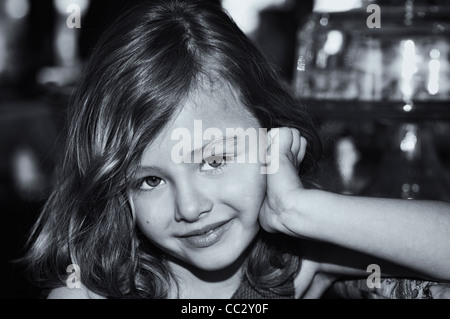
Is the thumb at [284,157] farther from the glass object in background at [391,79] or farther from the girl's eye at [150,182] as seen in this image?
the glass object in background at [391,79]

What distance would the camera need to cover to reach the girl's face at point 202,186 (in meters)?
0.79

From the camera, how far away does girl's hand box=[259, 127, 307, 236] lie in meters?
0.83

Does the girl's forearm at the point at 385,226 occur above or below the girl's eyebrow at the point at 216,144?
below

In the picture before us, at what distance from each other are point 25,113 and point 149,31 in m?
3.02

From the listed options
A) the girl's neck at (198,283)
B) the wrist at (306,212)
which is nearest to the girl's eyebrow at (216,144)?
the wrist at (306,212)

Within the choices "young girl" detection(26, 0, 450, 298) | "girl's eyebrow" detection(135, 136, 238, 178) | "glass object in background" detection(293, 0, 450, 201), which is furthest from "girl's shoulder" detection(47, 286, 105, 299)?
"glass object in background" detection(293, 0, 450, 201)

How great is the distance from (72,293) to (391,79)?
32.3 inches

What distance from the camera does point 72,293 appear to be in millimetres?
925

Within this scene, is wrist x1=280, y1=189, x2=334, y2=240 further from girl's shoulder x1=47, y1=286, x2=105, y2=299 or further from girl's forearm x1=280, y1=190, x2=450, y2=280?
girl's shoulder x1=47, y1=286, x2=105, y2=299

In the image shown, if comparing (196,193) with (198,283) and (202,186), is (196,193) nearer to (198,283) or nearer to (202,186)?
(202,186)

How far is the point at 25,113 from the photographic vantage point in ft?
12.0

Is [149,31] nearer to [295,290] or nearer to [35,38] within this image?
[295,290]

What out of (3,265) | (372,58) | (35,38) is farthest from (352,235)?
(35,38)
